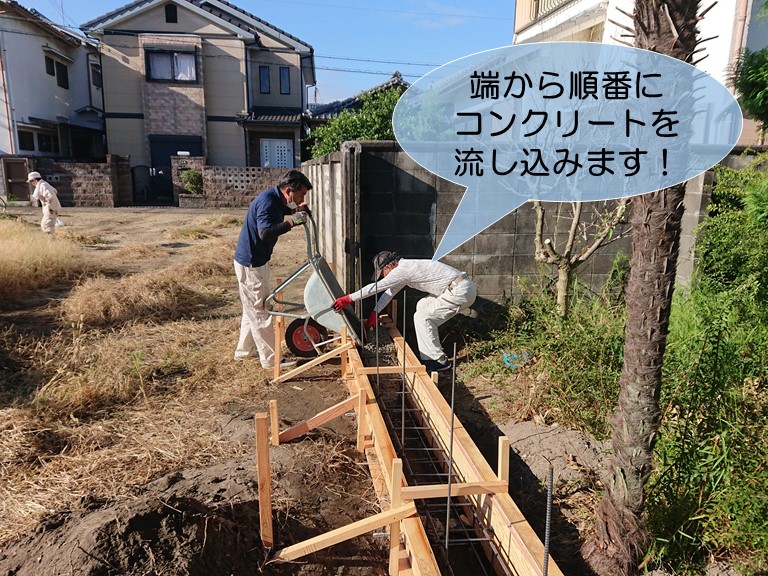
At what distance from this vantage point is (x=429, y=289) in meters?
4.82

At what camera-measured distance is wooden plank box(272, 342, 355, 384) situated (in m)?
4.48

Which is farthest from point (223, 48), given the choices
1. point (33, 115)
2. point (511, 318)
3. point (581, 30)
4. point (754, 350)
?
point (754, 350)

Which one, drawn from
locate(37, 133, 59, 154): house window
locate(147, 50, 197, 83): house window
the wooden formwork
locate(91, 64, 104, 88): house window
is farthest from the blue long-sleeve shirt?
locate(91, 64, 104, 88): house window

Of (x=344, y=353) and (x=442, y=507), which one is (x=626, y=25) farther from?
(x=442, y=507)

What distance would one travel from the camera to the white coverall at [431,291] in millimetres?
4645

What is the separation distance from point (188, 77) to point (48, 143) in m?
6.98

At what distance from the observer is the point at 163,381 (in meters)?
4.64

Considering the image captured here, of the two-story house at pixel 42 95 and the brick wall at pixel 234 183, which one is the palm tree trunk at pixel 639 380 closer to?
the brick wall at pixel 234 183

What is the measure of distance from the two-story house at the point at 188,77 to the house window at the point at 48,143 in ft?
9.04

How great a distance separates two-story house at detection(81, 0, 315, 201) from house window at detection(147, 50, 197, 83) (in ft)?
0.13

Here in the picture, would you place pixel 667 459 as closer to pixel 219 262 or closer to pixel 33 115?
pixel 219 262

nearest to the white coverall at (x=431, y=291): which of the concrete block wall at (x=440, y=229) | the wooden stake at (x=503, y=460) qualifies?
the concrete block wall at (x=440, y=229)

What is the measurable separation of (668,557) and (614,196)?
166 cm

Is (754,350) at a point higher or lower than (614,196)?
lower
